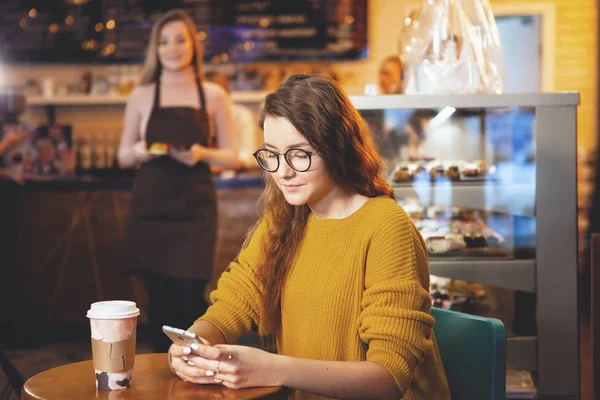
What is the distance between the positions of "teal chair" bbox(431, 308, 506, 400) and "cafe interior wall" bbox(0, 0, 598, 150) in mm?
4962

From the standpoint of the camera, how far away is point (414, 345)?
4.85 feet

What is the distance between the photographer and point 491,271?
2.63 metres

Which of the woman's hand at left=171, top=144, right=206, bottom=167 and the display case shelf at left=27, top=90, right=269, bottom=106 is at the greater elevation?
the display case shelf at left=27, top=90, right=269, bottom=106

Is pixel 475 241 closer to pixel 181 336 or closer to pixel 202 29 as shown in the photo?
pixel 181 336

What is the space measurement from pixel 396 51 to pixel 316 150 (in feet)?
17.2

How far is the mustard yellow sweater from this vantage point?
148 centimetres

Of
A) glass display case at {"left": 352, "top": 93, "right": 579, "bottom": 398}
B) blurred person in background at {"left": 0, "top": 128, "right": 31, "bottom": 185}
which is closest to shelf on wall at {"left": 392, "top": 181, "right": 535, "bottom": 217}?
glass display case at {"left": 352, "top": 93, "right": 579, "bottom": 398}

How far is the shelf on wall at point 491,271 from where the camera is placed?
2.60 meters

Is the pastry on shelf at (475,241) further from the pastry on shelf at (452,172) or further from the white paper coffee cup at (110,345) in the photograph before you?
the white paper coffee cup at (110,345)

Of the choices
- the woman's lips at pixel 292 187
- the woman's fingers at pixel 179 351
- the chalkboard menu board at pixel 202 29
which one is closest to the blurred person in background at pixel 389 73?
the chalkboard menu board at pixel 202 29

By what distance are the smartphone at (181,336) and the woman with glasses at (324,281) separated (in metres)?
0.01

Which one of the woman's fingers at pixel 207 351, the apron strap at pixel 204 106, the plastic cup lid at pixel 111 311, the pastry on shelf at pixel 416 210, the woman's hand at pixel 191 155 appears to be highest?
the apron strap at pixel 204 106

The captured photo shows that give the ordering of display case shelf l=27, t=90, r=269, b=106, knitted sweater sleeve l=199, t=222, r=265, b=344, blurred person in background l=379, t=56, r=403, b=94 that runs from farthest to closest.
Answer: display case shelf l=27, t=90, r=269, b=106
blurred person in background l=379, t=56, r=403, b=94
knitted sweater sleeve l=199, t=222, r=265, b=344

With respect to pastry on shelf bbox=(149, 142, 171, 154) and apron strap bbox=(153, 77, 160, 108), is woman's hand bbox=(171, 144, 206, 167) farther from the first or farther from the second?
apron strap bbox=(153, 77, 160, 108)
